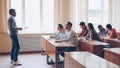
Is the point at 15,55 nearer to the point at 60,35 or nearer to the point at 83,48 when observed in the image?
the point at 60,35

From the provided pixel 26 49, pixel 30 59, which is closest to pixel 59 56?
pixel 30 59

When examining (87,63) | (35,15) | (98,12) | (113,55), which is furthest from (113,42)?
(35,15)

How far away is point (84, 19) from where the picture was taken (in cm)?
858

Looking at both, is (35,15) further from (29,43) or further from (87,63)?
(87,63)

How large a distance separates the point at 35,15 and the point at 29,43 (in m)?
1.08

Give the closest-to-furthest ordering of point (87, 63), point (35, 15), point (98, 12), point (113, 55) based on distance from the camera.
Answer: point (87, 63) < point (113, 55) < point (35, 15) < point (98, 12)

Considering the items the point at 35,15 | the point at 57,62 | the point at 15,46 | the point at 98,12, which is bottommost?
the point at 57,62

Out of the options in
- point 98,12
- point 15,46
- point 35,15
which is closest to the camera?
point 15,46

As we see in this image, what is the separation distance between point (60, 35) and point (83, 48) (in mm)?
1088

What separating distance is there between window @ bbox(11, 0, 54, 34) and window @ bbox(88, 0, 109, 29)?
160cm

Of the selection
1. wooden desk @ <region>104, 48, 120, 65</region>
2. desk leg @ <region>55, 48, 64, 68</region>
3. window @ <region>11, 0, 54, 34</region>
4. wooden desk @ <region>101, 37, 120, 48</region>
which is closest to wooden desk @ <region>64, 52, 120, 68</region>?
wooden desk @ <region>104, 48, 120, 65</region>

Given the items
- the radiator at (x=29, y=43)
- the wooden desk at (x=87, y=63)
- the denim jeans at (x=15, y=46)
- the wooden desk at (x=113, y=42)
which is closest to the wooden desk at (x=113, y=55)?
the wooden desk at (x=87, y=63)

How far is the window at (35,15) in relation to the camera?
8336 millimetres

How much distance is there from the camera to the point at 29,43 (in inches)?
325
